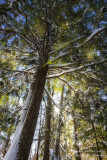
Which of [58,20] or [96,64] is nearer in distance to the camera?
[96,64]

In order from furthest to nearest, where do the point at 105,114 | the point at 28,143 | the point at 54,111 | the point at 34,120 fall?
the point at 54,111
the point at 34,120
the point at 28,143
the point at 105,114

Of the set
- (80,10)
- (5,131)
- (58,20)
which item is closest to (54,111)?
(5,131)

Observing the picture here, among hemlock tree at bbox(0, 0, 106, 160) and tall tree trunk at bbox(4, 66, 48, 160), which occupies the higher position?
hemlock tree at bbox(0, 0, 106, 160)

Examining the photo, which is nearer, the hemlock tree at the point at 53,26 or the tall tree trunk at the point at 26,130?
the tall tree trunk at the point at 26,130

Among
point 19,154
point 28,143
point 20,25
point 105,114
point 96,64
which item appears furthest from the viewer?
point 20,25

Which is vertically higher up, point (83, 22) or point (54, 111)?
point (83, 22)

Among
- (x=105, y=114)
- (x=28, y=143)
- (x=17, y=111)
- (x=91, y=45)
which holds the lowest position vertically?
(x=28, y=143)

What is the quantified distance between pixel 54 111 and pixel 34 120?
1.55 meters

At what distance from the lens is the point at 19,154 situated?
5.57 feet

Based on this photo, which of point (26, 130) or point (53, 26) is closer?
point (26, 130)

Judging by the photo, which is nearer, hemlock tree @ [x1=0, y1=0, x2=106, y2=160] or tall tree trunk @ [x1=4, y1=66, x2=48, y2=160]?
tall tree trunk @ [x1=4, y1=66, x2=48, y2=160]

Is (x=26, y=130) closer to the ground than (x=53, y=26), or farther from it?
closer to the ground

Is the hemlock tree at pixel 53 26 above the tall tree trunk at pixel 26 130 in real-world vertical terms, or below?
above

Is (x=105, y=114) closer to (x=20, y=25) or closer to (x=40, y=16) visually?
(x=40, y=16)
